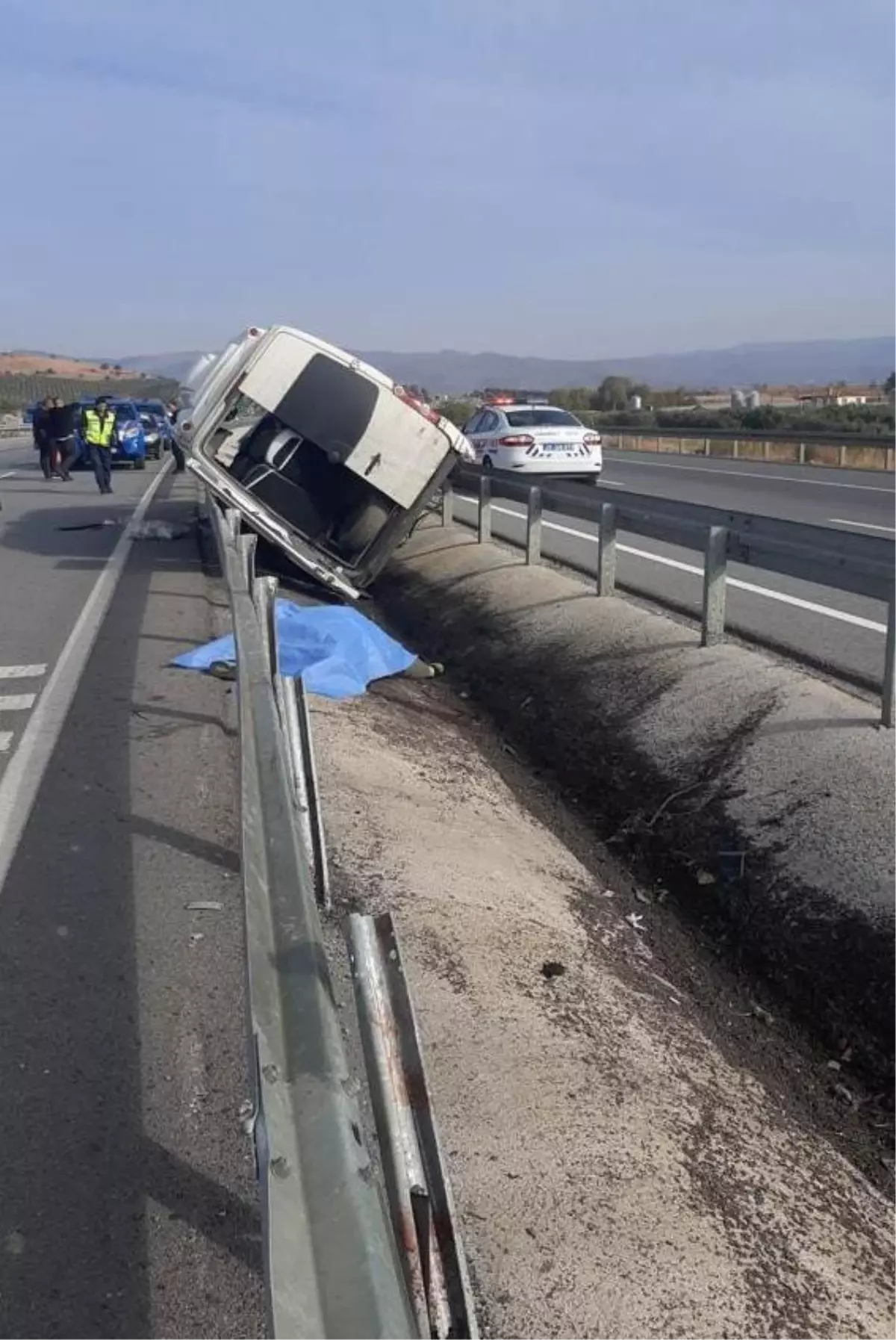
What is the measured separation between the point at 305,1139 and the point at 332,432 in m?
11.7

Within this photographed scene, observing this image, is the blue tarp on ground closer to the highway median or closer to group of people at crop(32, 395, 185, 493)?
the highway median

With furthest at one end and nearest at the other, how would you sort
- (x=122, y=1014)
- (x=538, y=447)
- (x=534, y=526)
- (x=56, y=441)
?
(x=56, y=441), (x=538, y=447), (x=534, y=526), (x=122, y=1014)

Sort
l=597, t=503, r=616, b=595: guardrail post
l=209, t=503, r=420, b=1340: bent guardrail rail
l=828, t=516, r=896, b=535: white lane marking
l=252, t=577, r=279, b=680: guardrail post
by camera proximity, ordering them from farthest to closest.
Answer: l=828, t=516, r=896, b=535: white lane marking < l=597, t=503, r=616, b=595: guardrail post < l=252, t=577, r=279, b=680: guardrail post < l=209, t=503, r=420, b=1340: bent guardrail rail

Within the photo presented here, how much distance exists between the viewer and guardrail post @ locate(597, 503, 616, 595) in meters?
11.2

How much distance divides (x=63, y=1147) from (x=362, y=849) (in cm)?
260

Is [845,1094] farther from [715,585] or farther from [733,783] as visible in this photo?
[715,585]

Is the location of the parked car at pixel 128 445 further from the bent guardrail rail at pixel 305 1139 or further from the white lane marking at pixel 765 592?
the bent guardrail rail at pixel 305 1139

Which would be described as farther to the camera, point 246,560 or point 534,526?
point 534,526

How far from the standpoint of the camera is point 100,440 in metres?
26.9

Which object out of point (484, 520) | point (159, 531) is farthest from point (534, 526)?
point (159, 531)

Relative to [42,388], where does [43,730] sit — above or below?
below

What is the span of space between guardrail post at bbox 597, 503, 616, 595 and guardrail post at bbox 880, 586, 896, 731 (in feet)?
14.6

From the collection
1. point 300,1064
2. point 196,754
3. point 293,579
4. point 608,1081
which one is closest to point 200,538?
point 293,579

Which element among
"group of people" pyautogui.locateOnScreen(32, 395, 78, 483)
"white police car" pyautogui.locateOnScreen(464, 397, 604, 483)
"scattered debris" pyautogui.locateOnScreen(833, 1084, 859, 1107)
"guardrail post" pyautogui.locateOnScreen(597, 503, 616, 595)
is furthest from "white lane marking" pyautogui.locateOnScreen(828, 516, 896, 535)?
"group of people" pyautogui.locateOnScreen(32, 395, 78, 483)
